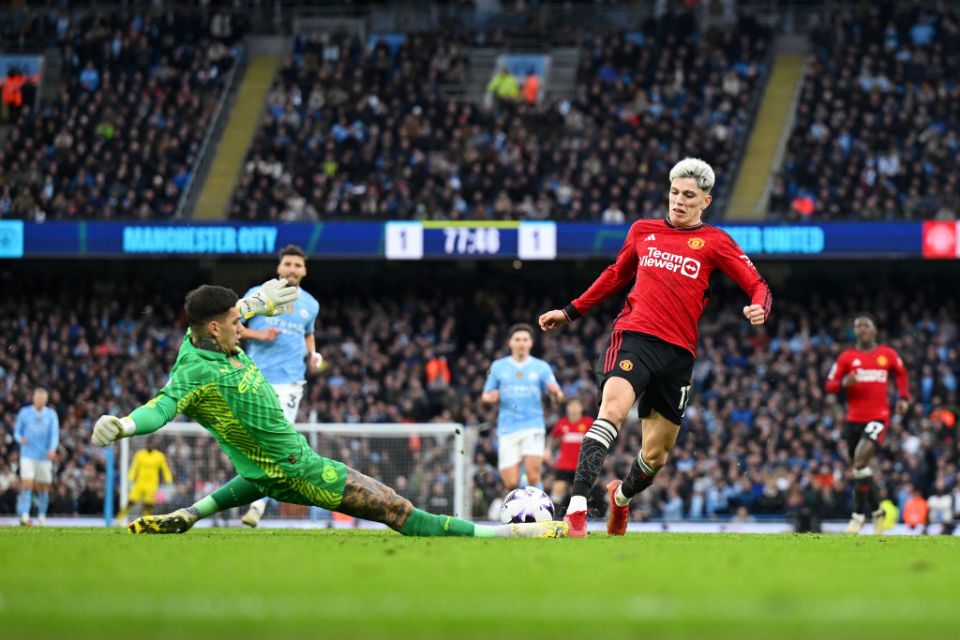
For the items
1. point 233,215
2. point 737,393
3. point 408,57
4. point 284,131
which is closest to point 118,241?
point 233,215

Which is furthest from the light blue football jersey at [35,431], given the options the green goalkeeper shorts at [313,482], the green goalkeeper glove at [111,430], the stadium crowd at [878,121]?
the stadium crowd at [878,121]

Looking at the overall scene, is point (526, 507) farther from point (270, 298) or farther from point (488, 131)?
point (488, 131)

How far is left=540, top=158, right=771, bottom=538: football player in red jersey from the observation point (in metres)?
9.25

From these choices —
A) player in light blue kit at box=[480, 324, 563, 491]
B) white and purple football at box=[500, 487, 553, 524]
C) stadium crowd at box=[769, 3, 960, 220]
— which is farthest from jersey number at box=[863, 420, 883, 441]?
stadium crowd at box=[769, 3, 960, 220]

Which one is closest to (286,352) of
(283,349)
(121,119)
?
(283,349)

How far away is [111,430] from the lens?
7348 mm

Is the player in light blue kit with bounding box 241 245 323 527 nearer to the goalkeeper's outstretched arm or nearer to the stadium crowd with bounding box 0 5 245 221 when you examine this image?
the goalkeeper's outstretched arm

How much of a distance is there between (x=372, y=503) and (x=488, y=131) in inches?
950

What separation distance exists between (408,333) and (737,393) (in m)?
7.09

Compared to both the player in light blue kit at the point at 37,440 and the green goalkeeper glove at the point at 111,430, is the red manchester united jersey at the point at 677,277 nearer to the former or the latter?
the green goalkeeper glove at the point at 111,430

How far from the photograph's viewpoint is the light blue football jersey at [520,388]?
15.1 metres

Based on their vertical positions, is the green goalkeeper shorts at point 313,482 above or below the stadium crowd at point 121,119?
below

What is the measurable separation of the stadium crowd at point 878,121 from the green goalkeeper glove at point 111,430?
22223 mm

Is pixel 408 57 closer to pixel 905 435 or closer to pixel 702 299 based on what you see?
pixel 905 435
